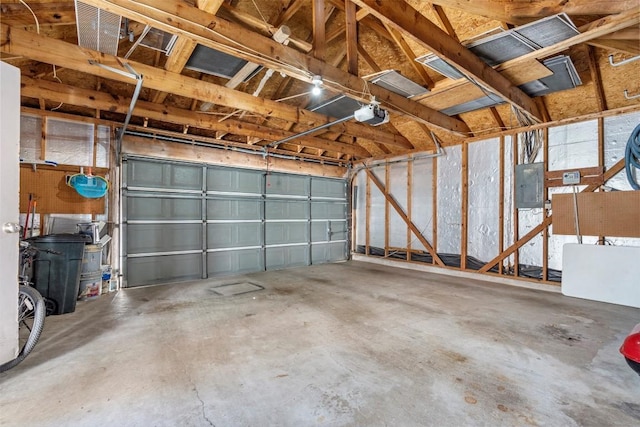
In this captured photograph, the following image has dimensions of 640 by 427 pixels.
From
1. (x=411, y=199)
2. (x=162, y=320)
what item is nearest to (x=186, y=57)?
(x=162, y=320)

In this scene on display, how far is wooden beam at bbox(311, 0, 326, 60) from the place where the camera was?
9.56 feet

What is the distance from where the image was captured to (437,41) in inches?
107

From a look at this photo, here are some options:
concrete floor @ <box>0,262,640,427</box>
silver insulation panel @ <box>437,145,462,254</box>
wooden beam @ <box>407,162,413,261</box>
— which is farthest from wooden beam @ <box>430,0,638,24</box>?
wooden beam @ <box>407,162,413,261</box>

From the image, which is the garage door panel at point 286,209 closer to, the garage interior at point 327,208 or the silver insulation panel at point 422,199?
the garage interior at point 327,208

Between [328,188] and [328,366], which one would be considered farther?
[328,188]

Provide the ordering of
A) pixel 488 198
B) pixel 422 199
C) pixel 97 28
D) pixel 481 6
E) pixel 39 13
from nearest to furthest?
pixel 481 6 < pixel 97 28 < pixel 39 13 < pixel 488 198 < pixel 422 199

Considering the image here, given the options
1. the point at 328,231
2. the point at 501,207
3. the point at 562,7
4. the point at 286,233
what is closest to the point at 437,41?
the point at 562,7

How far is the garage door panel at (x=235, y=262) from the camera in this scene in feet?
18.6

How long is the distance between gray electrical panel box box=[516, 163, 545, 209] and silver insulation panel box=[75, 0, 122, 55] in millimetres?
5837

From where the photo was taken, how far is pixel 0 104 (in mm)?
2064

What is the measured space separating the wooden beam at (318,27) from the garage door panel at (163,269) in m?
4.16

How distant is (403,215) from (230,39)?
17.6 feet

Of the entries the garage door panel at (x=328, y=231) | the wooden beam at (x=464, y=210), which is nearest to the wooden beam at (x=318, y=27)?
the wooden beam at (x=464, y=210)

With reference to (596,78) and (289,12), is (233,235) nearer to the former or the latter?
(289,12)
